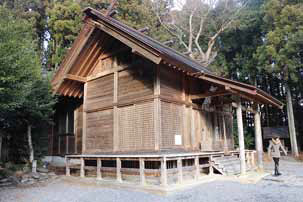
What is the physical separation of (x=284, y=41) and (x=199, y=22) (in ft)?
30.7

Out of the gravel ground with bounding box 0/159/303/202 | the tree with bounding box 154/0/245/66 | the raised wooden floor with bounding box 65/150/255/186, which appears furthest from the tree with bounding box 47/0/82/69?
the gravel ground with bounding box 0/159/303/202

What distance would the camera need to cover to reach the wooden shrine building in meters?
7.36

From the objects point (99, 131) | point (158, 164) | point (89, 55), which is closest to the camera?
point (158, 164)

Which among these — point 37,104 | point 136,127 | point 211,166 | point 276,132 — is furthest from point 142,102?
point 276,132

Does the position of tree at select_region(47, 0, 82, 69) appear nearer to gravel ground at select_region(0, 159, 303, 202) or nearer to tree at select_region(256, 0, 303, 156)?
tree at select_region(256, 0, 303, 156)

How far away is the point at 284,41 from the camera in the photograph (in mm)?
18328

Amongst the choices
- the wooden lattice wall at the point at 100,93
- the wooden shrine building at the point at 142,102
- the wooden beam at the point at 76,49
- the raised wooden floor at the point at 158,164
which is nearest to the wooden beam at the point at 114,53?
the wooden shrine building at the point at 142,102

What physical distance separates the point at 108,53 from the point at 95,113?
7.86 ft

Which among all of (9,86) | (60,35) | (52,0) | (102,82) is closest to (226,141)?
(102,82)

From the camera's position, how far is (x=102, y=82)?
9.46 meters

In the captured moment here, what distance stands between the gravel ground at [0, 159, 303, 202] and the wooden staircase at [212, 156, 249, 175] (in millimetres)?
920

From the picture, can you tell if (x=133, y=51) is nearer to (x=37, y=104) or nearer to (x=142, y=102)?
(x=142, y=102)

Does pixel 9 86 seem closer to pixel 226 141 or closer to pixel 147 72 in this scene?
pixel 147 72

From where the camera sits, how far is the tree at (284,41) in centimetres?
1734
